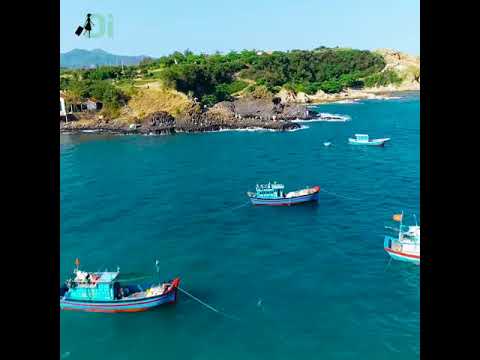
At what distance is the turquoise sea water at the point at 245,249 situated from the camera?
12977 mm

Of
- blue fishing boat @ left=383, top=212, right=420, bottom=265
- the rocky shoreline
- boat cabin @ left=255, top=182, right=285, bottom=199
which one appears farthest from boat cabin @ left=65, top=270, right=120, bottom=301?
the rocky shoreline

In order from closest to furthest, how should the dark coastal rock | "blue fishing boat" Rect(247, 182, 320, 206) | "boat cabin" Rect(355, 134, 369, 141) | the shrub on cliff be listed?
"blue fishing boat" Rect(247, 182, 320, 206) < "boat cabin" Rect(355, 134, 369, 141) < the dark coastal rock < the shrub on cliff

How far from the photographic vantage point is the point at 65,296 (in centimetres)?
1484

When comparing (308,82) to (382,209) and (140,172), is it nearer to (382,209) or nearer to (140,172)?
(140,172)

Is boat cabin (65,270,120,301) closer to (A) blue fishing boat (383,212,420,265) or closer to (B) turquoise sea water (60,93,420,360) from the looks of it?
(B) turquoise sea water (60,93,420,360)

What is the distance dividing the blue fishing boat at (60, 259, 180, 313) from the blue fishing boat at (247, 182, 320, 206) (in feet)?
33.3

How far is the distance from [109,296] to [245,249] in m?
6.04

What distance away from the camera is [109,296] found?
1466 cm

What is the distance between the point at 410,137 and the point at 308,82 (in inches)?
1475

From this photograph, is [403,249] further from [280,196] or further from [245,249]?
[280,196]

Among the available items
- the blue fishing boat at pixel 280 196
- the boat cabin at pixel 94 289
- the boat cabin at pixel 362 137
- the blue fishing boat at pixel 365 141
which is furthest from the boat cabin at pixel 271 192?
the boat cabin at pixel 362 137

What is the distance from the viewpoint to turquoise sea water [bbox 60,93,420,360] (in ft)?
42.6

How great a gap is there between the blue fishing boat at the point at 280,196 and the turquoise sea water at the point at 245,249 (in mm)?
426
